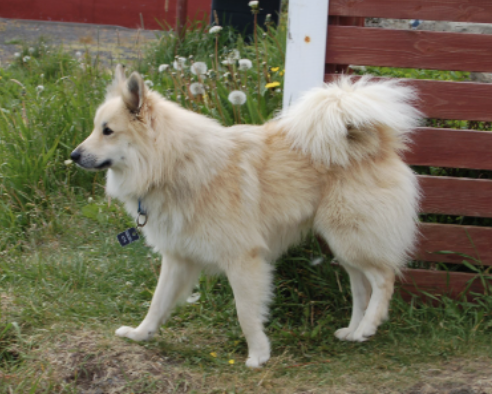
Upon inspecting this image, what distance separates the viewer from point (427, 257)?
368cm

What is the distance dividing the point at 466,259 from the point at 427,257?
0.23 m

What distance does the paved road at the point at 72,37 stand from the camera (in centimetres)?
741

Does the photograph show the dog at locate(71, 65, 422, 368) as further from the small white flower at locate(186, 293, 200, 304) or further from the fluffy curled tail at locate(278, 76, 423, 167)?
the small white flower at locate(186, 293, 200, 304)

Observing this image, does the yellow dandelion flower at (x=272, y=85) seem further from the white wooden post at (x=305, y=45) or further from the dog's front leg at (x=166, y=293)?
the dog's front leg at (x=166, y=293)

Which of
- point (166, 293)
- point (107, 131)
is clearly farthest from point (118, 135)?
point (166, 293)

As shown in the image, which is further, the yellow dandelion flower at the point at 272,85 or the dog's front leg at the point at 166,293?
the yellow dandelion flower at the point at 272,85

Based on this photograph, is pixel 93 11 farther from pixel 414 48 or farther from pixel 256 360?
pixel 256 360

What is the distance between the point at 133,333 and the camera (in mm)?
3213

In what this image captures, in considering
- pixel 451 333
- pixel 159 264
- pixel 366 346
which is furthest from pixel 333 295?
pixel 159 264

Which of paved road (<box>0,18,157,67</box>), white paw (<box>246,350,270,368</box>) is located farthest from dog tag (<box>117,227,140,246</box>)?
paved road (<box>0,18,157,67</box>)

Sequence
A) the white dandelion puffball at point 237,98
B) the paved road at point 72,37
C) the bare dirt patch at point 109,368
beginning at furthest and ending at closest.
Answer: the paved road at point 72,37 → the white dandelion puffball at point 237,98 → the bare dirt patch at point 109,368

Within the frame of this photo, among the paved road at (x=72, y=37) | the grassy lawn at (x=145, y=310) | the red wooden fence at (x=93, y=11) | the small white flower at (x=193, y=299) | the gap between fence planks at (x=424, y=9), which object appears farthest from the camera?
the red wooden fence at (x=93, y=11)

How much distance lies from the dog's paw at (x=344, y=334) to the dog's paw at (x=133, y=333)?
1075 mm

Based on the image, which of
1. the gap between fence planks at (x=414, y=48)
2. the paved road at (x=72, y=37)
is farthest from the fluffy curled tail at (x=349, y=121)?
the paved road at (x=72, y=37)
